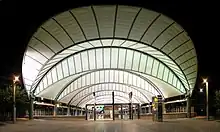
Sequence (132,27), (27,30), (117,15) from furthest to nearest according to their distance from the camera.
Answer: (132,27) < (117,15) < (27,30)

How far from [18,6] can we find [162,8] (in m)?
17.1

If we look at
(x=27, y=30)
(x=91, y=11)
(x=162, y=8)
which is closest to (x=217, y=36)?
(x=162, y=8)

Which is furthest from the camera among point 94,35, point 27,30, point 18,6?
point 94,35

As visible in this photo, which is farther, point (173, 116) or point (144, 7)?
point (173, 116)

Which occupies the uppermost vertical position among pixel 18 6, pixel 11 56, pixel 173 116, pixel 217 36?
pixel 18 6

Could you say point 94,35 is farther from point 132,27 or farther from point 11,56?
point 11,56

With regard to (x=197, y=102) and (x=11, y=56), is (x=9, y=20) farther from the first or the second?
(x=197, y=102)

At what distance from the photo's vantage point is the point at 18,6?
33.8 m

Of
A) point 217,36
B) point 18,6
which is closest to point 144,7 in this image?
point 217,36

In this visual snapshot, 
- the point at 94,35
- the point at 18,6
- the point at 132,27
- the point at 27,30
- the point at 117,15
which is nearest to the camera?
the point at 18,6

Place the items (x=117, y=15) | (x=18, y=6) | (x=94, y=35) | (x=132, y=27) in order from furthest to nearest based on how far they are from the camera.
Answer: (x=94, y=35) → (x=132, y=27) → (x=117, y=15) → (x=18, y=6)

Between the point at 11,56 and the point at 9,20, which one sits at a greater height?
the point at 9,20

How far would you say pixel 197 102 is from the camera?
4878cm

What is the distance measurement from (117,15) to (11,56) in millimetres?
15762
